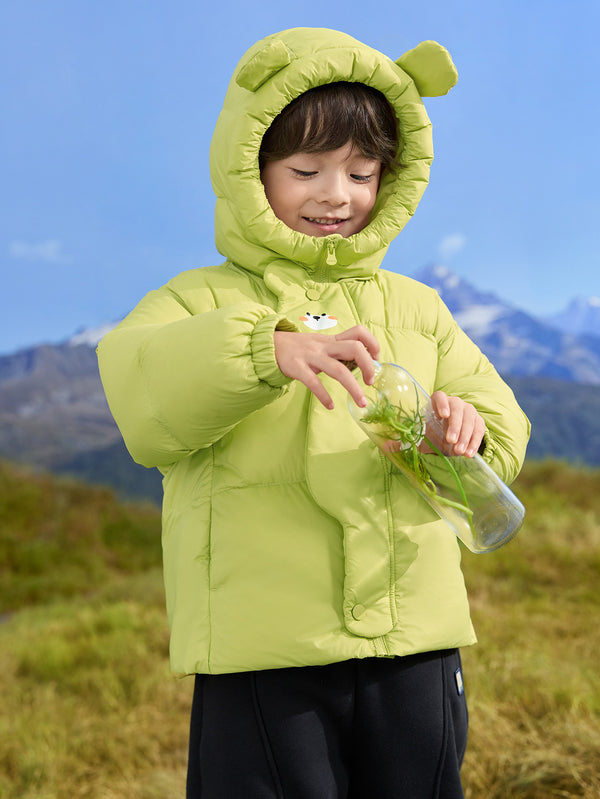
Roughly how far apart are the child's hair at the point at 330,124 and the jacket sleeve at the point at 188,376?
1.54 feet

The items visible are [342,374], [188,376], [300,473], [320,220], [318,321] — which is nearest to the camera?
[342,374]

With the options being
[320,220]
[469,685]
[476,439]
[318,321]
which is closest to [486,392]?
[476,439]

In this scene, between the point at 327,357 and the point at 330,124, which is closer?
the point at 327,357

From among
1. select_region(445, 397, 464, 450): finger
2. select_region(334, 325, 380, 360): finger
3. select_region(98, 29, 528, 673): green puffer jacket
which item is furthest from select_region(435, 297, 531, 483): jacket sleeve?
select_region(334, 325, 380, 360): finger

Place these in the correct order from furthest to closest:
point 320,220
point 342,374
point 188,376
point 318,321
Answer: point 320,220, point 318,321, point 188,376, point 342,374

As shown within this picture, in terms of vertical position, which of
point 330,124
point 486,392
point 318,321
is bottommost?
point 486,392

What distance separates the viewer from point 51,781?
2.69 m

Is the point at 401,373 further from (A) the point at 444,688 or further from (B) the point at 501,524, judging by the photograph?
(A) the point at 444,688

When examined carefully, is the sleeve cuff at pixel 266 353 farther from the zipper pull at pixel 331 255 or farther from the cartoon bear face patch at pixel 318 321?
the zipper pull at pixel 331 255

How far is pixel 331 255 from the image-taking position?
1556 mm

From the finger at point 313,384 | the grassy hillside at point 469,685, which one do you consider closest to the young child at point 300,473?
the finger at point 313,384

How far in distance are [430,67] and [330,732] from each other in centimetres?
146

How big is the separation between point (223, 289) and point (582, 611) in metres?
3.48

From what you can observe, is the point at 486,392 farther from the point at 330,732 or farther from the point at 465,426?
the point at 330,732
